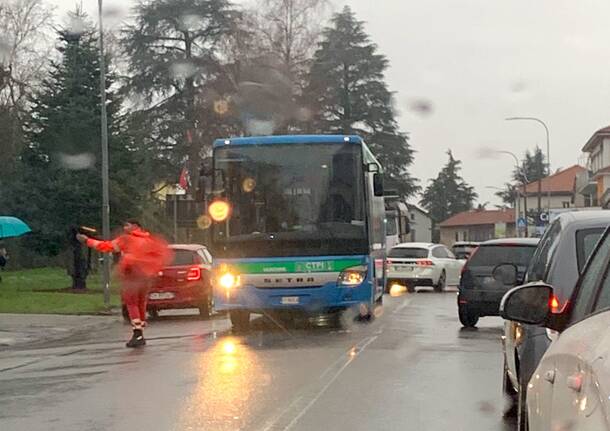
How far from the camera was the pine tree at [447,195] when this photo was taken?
374ft

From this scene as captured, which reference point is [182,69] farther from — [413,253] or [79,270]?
[413,253]

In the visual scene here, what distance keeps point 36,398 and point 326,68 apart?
136 ft

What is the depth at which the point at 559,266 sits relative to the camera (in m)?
6.82

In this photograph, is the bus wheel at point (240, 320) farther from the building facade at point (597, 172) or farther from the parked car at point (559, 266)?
the building facade at point (597, 172)

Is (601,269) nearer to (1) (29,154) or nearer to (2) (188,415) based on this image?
(2) (188,415)

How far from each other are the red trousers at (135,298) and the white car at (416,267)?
18300 mm

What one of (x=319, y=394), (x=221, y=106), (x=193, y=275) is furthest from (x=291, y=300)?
(x=221, y=106)

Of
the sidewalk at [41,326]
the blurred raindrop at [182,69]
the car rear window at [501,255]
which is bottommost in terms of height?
the sidewalk at [41,326]

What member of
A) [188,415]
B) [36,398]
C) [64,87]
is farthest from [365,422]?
[64,87]

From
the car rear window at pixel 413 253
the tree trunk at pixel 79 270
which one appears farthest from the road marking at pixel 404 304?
the tree trunk at pixel 79 270

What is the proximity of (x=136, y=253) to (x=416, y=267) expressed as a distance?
18.9 metres

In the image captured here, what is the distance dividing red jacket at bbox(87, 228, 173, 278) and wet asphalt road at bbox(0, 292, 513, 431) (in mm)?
1195

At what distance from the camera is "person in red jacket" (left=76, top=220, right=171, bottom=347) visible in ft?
54.5

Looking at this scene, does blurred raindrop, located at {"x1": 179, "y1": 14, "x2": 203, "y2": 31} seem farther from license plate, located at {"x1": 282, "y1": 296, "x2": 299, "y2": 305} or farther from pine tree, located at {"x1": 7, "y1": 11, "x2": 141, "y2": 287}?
license plate, located at {"x1": 282, "y1": 296, "x2": 299, "y2": 305}
